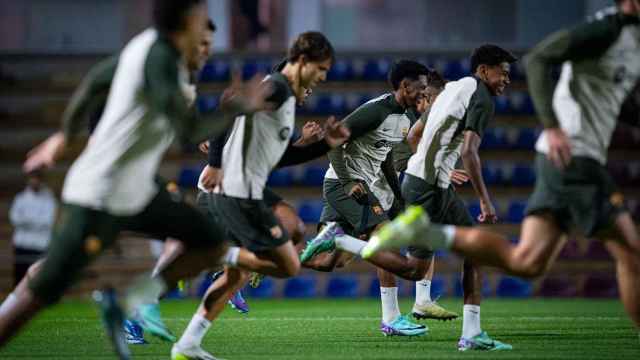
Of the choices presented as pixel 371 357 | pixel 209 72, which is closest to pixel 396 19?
pixel 209 72

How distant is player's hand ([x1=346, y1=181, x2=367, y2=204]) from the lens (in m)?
9.86

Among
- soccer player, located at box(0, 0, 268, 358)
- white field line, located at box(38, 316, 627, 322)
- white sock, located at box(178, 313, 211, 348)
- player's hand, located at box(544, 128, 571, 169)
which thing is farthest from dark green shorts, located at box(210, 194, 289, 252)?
white field line, located at box(38, 316, 627, 322)

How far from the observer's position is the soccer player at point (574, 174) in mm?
6203

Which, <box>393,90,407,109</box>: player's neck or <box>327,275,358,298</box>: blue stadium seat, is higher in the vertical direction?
<box>393,90,407,109</box>: player's neck

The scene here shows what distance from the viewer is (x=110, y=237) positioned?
5.62 m

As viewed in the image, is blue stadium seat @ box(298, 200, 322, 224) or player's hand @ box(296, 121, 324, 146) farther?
blue stadium seat @ box(298, 200, 322, 224)

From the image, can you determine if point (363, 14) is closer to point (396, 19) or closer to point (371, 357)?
point (396, 19)

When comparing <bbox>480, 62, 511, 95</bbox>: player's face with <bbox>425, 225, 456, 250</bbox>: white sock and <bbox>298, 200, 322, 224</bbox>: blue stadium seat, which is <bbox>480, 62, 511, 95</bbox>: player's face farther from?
<bbox>298, 200, 322, 224</bbox>: blue stadium seat

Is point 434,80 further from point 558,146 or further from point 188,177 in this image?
point 188,177

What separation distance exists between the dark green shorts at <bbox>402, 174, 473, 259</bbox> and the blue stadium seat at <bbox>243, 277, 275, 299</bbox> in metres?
8.89

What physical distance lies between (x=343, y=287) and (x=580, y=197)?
38.6 ft

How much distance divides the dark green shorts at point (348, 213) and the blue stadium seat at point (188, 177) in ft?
29.3

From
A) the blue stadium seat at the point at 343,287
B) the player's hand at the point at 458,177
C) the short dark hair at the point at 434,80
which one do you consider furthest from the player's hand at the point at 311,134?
the blue stadium seat at the point at 343,287

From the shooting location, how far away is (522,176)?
1905 cm
